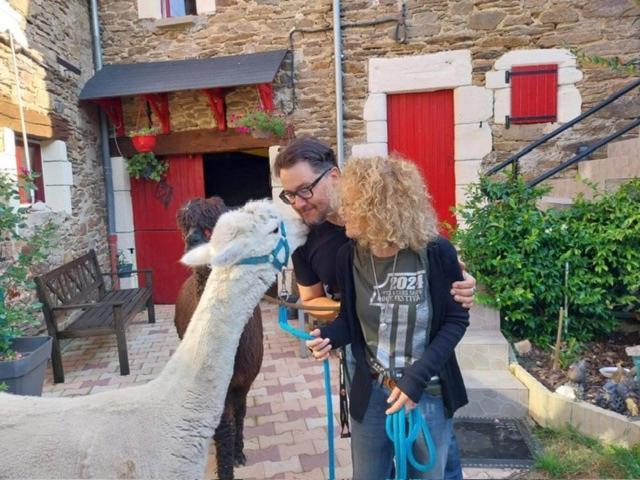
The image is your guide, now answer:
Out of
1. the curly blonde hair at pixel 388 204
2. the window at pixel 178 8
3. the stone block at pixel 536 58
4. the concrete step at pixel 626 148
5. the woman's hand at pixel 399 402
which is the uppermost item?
the window at pixel 178 8

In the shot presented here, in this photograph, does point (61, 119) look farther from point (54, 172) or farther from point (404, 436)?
point (404, 436)

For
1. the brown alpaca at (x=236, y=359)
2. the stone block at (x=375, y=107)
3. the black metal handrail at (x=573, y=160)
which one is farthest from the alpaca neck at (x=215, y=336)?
the stone block at (x=375, y=107)

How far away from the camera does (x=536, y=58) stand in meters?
5.69

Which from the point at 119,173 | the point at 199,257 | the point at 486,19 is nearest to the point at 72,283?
the point at 119,173

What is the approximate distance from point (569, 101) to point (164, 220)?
6052 millimetres

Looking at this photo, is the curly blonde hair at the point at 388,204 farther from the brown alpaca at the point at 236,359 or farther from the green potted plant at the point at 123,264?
the green potted plant at the point at 123,264

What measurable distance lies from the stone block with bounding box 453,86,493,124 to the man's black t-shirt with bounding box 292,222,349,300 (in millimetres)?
4780

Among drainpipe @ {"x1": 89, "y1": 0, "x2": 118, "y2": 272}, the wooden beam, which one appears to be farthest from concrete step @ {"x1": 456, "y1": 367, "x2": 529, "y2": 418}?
drainpipe @ {"x1": 89, "y1": 0, "x2": 118, "y2": 272}

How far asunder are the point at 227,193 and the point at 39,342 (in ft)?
21.2

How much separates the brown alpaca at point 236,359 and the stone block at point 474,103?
14.0ft

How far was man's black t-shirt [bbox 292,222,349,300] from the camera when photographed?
5.88ft

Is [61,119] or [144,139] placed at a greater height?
[61,119]

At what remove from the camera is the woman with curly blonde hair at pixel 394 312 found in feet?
4.79

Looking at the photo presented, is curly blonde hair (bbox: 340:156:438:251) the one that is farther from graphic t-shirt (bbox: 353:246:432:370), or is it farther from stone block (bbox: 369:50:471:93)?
stone block (bbox: 369:50:471:93)
